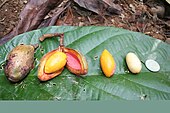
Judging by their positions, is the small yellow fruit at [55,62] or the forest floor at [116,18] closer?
the small yellow fruit at [55,62]

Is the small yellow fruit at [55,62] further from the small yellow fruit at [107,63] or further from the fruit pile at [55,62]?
the small yellow fruit at [107,63]

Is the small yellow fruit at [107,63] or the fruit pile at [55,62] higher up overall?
the fruit pile at [55,62]

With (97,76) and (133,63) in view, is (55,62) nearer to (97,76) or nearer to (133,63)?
(97,76)

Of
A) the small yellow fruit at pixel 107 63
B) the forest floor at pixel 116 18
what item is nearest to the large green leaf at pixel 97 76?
the small yellow fruit at pixel 107 63

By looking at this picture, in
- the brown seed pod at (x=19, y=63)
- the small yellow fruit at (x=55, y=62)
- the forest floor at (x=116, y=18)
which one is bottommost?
the forest floor at (x=116, y=18)

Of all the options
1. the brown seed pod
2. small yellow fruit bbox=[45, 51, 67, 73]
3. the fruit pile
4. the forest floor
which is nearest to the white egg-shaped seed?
the fruit pile
